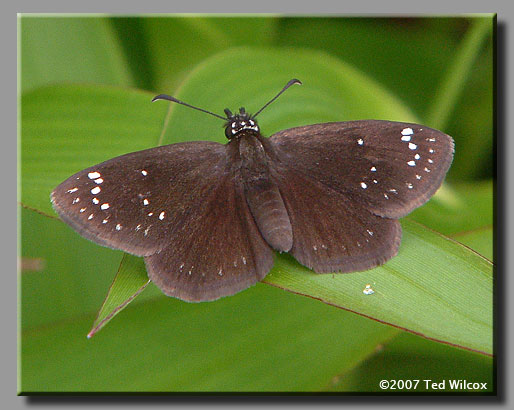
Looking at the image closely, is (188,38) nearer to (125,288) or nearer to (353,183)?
(353,183)

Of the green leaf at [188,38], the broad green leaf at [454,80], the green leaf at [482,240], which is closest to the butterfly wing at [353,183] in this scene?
the green leaf at [482,240]

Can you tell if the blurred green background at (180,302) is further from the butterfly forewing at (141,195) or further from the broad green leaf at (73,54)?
the butterfly forewing at (141,195)

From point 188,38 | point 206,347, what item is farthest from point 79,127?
point 206,347

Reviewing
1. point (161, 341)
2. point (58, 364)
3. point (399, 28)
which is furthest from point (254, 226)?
point (399, 28)

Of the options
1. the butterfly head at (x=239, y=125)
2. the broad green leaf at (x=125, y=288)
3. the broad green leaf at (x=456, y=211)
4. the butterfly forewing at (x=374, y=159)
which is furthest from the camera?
the broad green leaf at (x=456, y=211)

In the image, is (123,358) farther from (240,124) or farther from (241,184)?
(240,124)

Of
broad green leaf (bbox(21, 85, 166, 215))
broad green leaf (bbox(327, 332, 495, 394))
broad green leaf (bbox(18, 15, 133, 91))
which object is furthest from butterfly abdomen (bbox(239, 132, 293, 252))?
broad green leaf (bbox(18, 15, 133, 91))

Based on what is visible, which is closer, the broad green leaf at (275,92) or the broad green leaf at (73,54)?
the broad green leaf at (275,92)

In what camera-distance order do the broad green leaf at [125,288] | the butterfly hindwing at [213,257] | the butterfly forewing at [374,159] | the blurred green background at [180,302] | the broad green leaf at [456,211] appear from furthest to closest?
the broad green leaf at [456,211], the blurred green background at [180,302], the butterfly forewing at [374,159], the butterfly hindwing at [213,257], the broad green leaf at [125,288]
